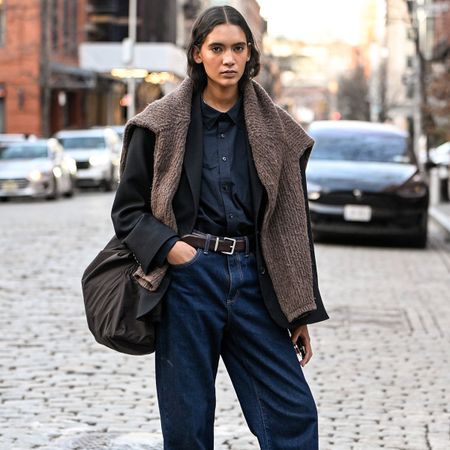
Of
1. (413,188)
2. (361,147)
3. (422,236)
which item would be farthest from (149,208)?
(361,147)

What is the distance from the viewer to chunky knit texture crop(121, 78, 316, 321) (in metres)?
4.20

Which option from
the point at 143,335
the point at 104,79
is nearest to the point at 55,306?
the point at 143,335

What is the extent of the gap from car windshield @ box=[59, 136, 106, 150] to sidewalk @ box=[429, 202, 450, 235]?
44.0ft

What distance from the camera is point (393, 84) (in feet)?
363

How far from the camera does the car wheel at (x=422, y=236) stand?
18078mm

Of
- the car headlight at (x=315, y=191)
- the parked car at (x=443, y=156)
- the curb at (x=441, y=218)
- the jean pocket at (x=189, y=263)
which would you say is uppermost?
the jean pocket at (x=189, y=263)

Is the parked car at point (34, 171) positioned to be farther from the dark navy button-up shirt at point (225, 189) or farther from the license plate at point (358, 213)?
the dark navy button-up shirt at point (225, 189)

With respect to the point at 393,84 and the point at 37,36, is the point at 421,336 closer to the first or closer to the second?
the point at 37,36

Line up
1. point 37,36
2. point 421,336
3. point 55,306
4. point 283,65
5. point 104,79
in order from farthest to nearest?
point 283,65, point 104,79, point 37,36, point 55,306, point 421,336

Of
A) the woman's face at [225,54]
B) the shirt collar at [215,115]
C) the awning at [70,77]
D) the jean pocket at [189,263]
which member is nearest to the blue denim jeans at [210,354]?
the jean pocket at [189,263]

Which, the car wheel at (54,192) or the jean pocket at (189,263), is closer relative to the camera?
the jean pocket at (189,263)

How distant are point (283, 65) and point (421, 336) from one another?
522 feet

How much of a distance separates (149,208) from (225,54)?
547mm

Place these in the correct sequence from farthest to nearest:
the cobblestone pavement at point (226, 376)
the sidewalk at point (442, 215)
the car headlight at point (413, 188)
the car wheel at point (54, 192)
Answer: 1. the car wheel at point (54, 192)
2. the sidewalk at point (442, 215)
3. the car headlight at point (413, 188)
4. the cobblestone pavement at point (226, 376)
